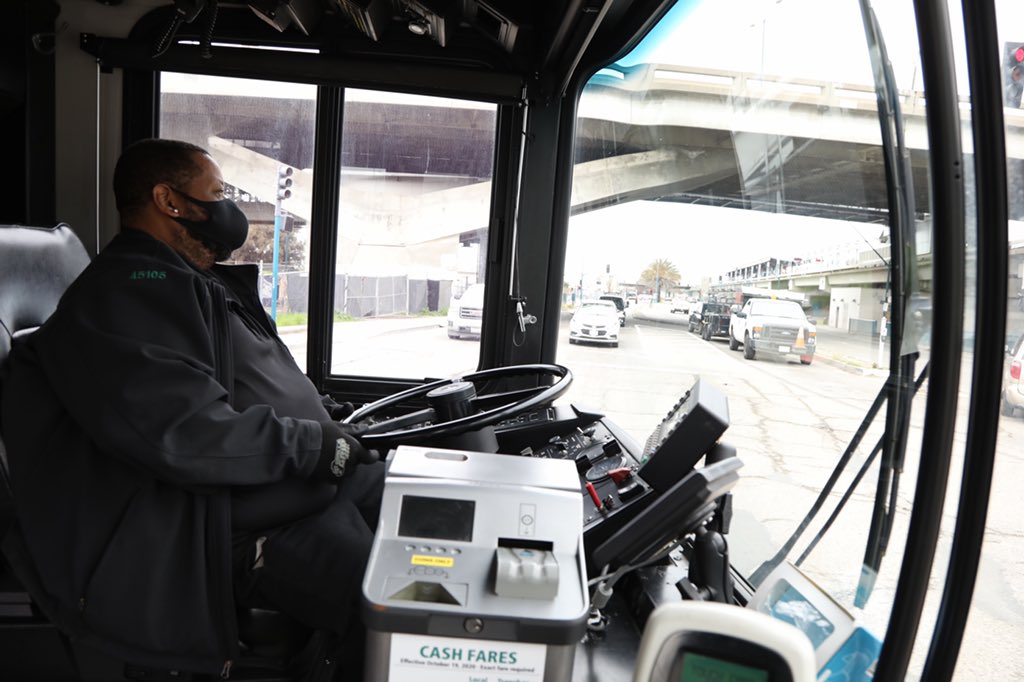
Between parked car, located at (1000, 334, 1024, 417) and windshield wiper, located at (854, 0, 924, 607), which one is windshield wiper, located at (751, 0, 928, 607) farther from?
parked car, located at (1000, 334, 1024, 417)

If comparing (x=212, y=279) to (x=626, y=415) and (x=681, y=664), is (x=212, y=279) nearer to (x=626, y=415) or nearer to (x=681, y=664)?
(x=681, y=664)

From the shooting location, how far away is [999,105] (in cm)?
89

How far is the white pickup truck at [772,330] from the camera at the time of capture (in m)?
1.78

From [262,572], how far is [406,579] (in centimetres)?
56

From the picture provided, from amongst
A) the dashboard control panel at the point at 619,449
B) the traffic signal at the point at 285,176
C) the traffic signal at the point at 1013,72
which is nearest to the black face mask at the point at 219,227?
the dashboard control panel at the point at 619,449

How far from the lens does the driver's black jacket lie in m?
1.32

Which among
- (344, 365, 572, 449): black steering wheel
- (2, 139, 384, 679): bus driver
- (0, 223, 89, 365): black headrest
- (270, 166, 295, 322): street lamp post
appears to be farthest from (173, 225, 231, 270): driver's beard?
(270, 166, 295, 322): street lamp post

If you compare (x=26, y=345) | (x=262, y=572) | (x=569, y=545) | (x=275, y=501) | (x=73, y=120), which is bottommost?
(x=262, y=572)

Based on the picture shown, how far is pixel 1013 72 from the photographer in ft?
3.11

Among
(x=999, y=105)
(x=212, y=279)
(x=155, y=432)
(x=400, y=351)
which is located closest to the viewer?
(x=999, y=105)

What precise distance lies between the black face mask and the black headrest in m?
0.38

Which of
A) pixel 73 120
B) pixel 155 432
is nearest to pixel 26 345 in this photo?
pixel 155 432

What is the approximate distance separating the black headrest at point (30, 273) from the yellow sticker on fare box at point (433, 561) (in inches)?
43.9

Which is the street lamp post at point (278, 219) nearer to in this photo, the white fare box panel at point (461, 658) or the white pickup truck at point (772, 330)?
the white pickup truck at point (772, 330)
